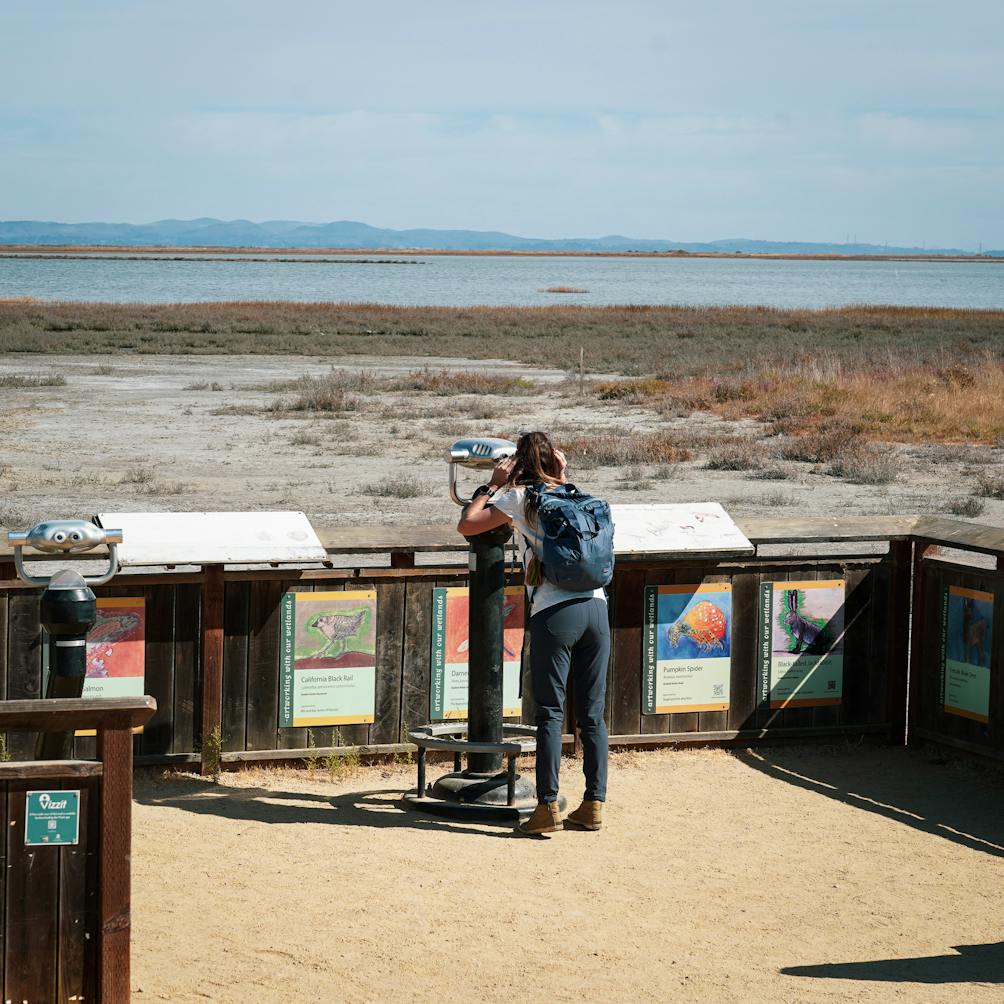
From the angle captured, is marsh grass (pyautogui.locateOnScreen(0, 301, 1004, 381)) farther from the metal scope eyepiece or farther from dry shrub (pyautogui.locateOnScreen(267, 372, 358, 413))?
the metal scope eyepiece

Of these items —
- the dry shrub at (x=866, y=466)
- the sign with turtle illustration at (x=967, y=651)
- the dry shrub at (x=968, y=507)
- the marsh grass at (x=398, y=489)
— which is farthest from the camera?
the dry shrub at (x=866, y=466)

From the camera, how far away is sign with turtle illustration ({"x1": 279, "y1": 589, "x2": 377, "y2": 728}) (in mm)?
6945

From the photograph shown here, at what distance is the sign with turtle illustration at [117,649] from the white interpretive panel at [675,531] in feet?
7.41

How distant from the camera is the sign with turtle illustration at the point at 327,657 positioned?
695 cm

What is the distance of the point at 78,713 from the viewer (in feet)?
13.4

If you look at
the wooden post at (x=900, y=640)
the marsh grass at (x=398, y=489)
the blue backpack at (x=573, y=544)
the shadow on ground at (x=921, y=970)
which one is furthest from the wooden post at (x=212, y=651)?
the marsh grass at (x=398, y=489)

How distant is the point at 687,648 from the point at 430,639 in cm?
133

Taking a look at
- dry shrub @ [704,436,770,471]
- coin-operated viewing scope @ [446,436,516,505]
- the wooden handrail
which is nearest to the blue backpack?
coin-operated viewing scope @ [446,436,516,505]

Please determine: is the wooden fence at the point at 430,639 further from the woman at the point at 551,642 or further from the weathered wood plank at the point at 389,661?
the woman at the point at 551,642

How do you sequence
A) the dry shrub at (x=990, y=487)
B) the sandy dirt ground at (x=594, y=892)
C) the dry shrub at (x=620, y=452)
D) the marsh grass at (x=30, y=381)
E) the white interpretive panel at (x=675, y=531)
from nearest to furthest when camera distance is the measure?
the sandy dirt ground at (x=594, y=892) < the white interpretive panel at (x=675, y=531) < the dry shrub at (x=990, y=487) < the dry shrub at (x=620, y=452) < the marsh grass at (x=30, y=381)

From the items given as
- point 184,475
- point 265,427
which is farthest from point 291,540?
point 265,427

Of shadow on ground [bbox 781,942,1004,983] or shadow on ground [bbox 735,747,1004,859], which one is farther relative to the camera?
shadow on ground [bbox 735,747,1004,859]

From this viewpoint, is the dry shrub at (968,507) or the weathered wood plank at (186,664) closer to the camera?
the weathered wood plank at (186,664)

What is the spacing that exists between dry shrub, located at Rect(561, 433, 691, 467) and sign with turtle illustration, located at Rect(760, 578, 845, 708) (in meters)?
13.4
